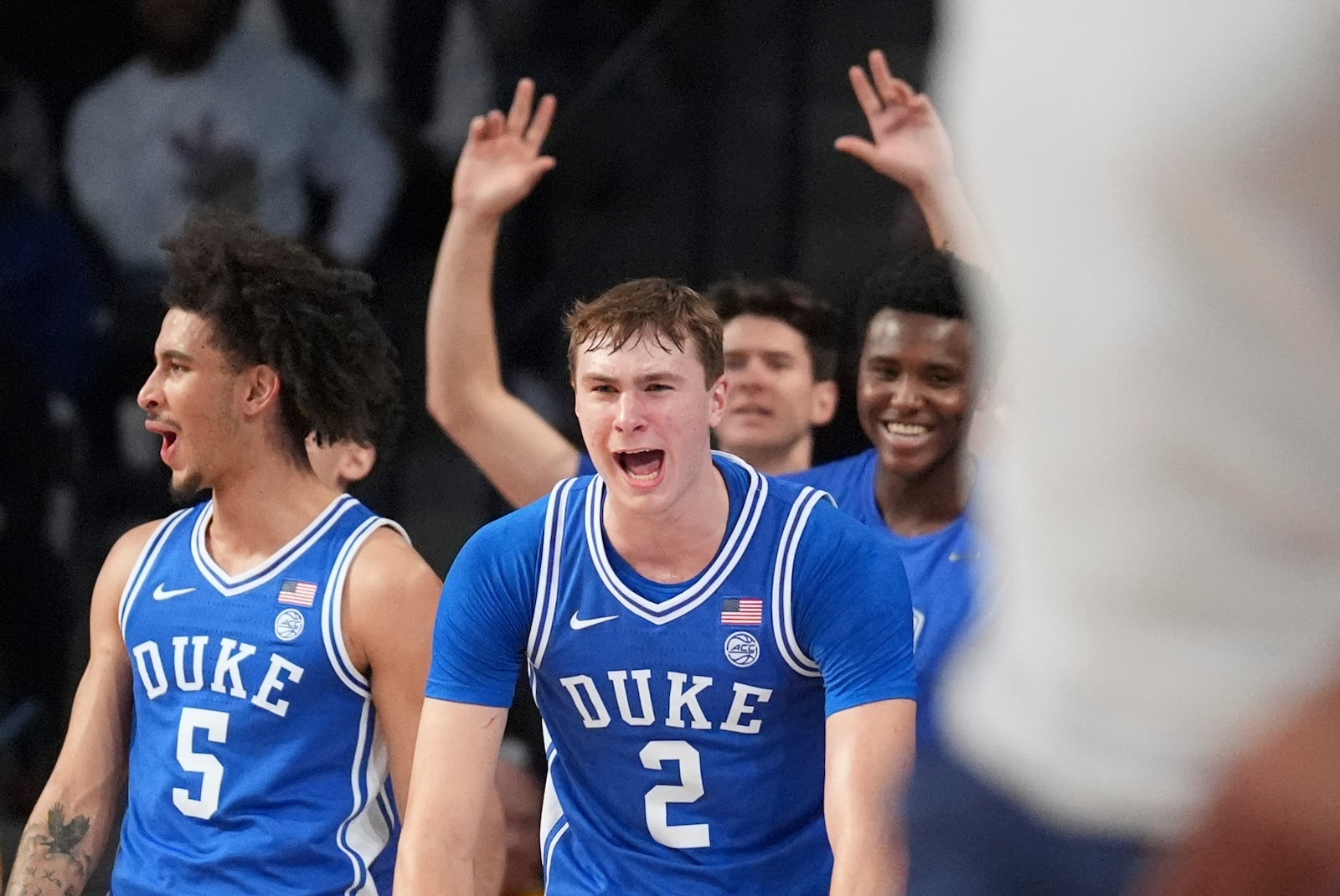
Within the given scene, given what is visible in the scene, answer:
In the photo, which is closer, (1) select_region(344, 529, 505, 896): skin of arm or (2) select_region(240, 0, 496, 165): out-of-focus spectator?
(1) select_region(344, 529, 505, 896): skin of arm

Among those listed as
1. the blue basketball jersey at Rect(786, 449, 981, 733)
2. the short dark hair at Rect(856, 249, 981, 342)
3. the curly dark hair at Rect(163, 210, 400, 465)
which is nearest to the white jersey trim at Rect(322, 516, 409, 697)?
the curly dark hair at Rect(163, 210, 400, 465)

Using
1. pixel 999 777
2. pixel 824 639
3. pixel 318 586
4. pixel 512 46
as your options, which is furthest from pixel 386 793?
pixel 999 777

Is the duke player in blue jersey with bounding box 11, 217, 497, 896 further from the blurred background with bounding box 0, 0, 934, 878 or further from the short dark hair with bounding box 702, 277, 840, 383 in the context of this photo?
the blurred background with bounding box 0, 0, 934, 878

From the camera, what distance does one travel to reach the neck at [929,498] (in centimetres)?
384

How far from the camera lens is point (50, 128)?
19.4ft

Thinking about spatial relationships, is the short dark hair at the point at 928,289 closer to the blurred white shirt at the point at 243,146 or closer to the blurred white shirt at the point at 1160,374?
the blurred white shirt at the point at 243,146

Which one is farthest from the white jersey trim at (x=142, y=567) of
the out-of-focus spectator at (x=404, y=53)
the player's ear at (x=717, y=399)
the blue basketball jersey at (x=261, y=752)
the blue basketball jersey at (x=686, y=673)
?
the out-of-focus spectator at (x=404, y=53)

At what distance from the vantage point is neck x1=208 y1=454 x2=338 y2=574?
12.2 feet

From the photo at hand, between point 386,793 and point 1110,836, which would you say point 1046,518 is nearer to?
point 1110,836

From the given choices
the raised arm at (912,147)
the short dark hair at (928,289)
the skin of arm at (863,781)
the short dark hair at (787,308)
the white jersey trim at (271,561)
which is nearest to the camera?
the skin of arm at (863,781)

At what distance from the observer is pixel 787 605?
10.4ft

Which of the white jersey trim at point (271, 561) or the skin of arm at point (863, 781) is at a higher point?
the white jersey trim at point (271, 561)

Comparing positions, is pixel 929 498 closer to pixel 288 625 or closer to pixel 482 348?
pixel 482 348

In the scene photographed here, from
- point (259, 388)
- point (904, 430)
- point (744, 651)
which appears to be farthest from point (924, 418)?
point (259, 388)
